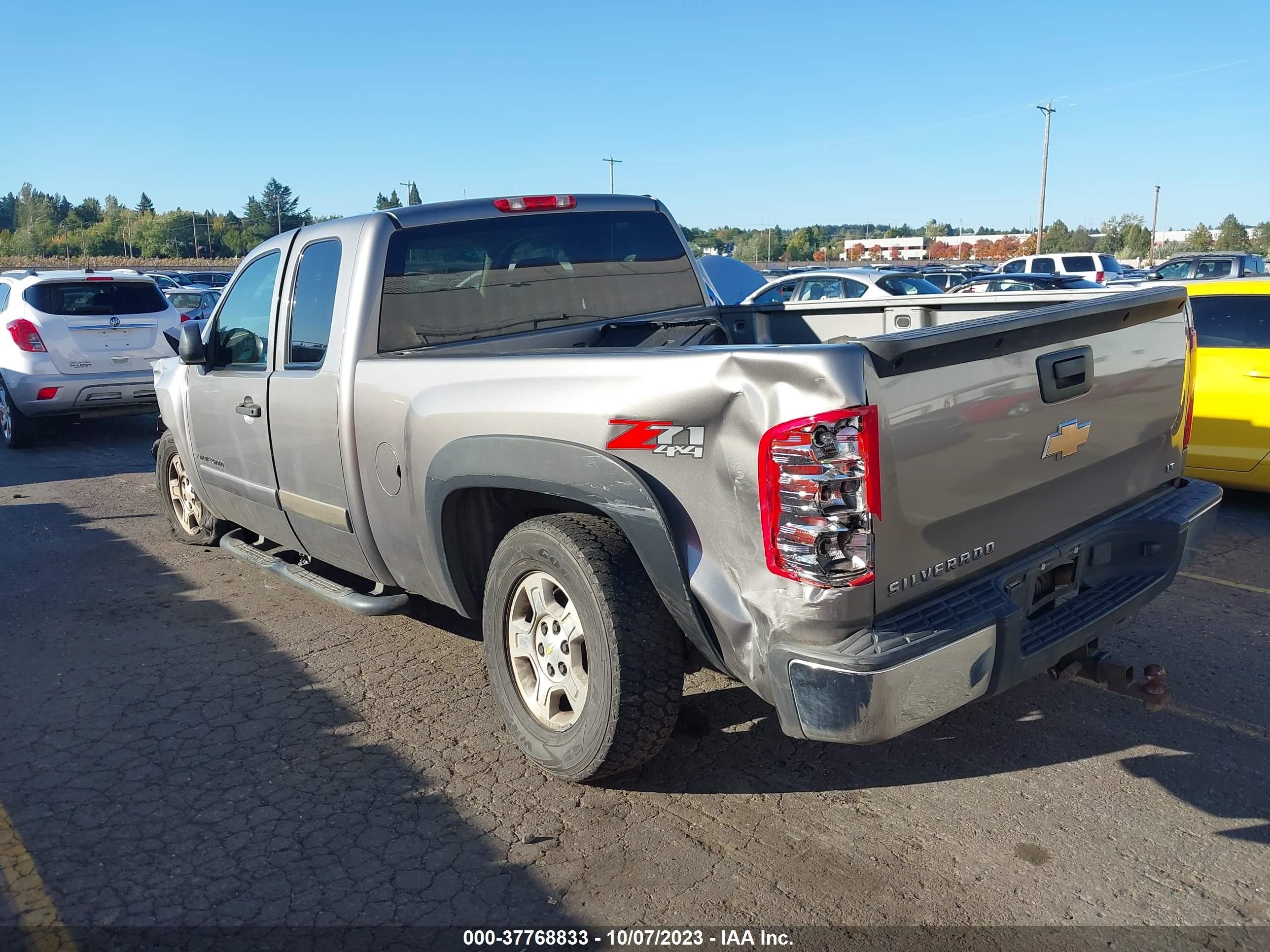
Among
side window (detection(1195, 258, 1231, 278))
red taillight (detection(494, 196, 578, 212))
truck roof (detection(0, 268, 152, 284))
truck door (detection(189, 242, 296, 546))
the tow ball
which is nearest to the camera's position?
the tow ball

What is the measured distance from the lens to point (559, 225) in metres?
4.95

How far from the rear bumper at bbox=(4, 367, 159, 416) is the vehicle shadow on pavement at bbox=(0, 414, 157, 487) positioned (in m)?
0.46

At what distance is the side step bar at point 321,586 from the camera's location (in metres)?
4.45

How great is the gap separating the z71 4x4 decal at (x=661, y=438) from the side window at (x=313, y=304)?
1930 millimetres

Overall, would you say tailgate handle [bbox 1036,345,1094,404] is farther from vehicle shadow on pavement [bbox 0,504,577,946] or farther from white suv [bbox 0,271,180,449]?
white suv [bbox 0,271,180,449]

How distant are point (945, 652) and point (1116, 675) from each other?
1180 mm

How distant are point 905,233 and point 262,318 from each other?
17824cm

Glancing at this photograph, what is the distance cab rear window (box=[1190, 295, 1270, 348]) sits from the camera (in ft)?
23.7

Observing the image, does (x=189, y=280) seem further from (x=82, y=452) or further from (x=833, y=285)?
(x=82, y=452)

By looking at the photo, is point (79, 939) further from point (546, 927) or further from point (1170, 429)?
point (1170, 429)

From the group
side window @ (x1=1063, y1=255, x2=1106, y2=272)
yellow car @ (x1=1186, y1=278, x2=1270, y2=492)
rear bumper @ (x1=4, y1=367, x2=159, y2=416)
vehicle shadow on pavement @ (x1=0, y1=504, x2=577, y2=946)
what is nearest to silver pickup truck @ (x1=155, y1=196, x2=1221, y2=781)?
vehicle shadow on pavement @ (x1=0, y1=504, x2=577, y2=946)

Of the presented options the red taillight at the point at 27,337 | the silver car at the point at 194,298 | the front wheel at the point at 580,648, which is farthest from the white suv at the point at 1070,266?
the front wheel at the point at 580,648

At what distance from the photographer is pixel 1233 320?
7395 millimetres

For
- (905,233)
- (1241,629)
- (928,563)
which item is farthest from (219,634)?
(905,233)
